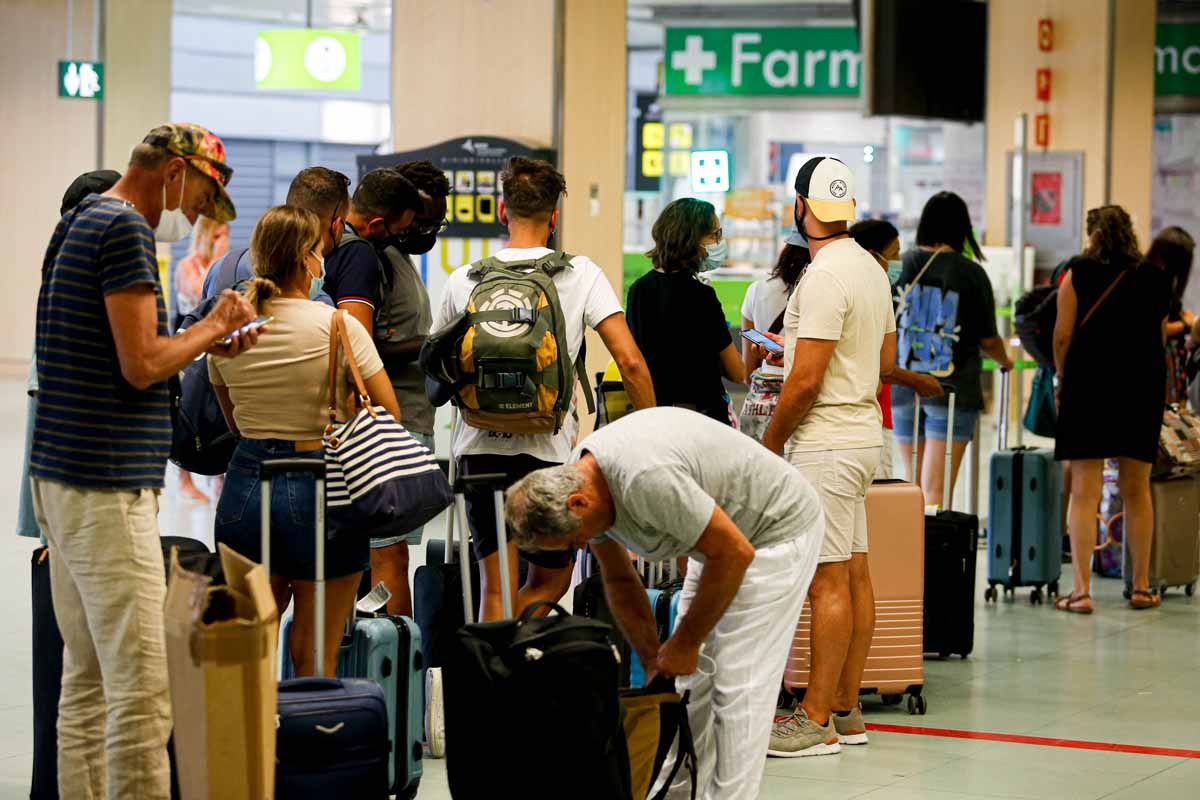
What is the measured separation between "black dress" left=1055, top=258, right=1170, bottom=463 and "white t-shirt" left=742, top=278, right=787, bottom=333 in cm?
161

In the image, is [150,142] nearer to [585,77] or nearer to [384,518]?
[384,518]

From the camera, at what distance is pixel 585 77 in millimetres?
9734

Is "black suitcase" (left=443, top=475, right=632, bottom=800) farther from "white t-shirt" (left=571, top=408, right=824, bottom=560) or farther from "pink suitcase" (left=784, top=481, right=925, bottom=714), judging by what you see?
"pink suitcase" (left=784, top=481, right=925, bottom=714)

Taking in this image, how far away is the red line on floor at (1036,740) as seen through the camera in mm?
4934

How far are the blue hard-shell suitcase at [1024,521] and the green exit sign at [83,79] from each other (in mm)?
9194

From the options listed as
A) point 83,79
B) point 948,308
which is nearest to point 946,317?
point 948,308

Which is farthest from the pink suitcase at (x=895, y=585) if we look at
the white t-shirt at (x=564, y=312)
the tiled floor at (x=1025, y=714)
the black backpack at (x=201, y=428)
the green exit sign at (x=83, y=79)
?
the green exit sign at (x=83, y=79)

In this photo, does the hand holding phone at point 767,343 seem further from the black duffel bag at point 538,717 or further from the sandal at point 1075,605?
the sandal at point 1075,605

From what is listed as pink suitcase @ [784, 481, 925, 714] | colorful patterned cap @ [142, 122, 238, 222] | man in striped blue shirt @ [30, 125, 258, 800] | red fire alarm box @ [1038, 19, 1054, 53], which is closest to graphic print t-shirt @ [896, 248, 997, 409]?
pink suitcase @ [784, 481, 925, 714]

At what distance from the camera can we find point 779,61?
18.5 meters

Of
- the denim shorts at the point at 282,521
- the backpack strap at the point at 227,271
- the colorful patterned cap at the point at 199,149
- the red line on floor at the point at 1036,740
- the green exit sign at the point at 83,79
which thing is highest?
the green exit sign at the point at 83,79

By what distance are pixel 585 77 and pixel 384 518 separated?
623cm

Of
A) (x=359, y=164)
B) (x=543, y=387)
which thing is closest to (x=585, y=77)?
(x=359, y=164)

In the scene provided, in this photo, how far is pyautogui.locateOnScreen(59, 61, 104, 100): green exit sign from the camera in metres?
14.1
